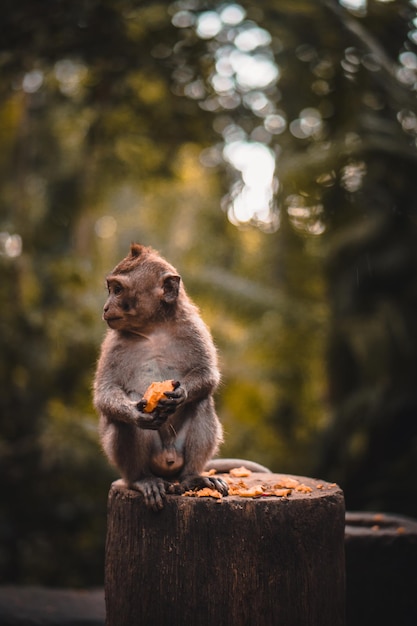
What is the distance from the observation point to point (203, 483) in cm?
367

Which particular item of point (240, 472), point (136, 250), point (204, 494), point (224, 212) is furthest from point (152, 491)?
point (224, 212)

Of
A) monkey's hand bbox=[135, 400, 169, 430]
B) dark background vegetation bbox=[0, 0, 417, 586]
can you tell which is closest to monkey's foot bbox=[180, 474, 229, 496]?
monkey's hand bbox=[135, 400, 169, 430]

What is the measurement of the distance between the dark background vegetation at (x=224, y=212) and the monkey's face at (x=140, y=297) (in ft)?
7.67

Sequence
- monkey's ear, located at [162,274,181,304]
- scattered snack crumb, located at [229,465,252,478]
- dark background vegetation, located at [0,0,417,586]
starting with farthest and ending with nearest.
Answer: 1. dark background vegetation, located at [0,0,417,586]
2. scattered snack crumb, located at [229,465,252,478]
3. monkey's ear, located at [162,274,181,304]

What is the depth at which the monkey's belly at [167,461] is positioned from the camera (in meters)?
3.83

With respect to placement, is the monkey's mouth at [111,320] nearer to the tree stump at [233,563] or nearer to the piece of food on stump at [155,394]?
the piece of food on stump at [155,394]

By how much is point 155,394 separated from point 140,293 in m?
0.62

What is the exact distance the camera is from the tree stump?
3.31m

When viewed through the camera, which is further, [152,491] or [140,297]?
[140,297]

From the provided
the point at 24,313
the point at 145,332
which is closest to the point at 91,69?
the point at 24,313

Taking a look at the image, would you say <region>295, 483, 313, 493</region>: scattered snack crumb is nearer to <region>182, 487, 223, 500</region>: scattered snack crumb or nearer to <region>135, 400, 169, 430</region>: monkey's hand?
<region>182, 487, 223, 500</region>: scattered snack crumb

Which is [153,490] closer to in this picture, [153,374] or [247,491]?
[247,491]

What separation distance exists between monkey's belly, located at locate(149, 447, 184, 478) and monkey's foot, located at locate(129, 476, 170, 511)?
0.49 feet

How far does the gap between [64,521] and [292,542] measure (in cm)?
478
